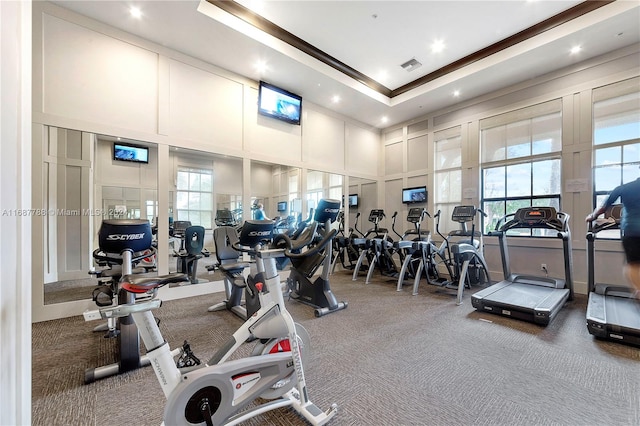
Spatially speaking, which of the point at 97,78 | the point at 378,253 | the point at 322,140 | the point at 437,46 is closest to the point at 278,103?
the point at 322,140

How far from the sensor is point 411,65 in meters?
5.21

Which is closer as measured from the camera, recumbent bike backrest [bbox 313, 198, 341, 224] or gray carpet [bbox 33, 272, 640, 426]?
gray carpet [bbox 33, 272, 640, 426]

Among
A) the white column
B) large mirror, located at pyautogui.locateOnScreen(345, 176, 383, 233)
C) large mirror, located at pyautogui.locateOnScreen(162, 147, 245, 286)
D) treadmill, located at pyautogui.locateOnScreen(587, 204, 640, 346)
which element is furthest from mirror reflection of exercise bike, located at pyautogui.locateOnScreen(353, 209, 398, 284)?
the white column

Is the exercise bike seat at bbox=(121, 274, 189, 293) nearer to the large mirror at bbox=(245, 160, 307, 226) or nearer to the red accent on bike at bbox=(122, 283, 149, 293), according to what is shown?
the red accent on bike at bbox=(122, 283, 149, 293)

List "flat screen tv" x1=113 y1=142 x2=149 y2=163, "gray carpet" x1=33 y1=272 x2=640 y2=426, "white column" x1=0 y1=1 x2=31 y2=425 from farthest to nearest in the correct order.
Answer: "flat screen tv" x1=113 y1=142 x2=149 y2=163 < "gray carpet" x1=33 y1=272 x2=640 y2=426 < "white column" x1=0 y1=1 x2=31 y2=425

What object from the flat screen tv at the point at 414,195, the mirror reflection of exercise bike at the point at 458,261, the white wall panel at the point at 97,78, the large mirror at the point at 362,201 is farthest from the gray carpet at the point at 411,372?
the large mirror at the point at 362,201

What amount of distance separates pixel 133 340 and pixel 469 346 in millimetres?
3123

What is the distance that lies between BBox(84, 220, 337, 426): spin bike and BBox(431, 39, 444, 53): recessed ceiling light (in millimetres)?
4709

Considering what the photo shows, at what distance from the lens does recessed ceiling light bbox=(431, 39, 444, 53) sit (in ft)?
14.9

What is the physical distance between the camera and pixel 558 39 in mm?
4008

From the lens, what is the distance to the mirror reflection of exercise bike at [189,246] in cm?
419

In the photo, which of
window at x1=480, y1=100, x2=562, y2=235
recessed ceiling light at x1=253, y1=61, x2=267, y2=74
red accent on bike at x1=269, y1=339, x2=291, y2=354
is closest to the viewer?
red accent on bike at x1=269, y1=339, x2=291, y2=354

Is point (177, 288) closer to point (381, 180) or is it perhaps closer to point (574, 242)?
point (381, 180)

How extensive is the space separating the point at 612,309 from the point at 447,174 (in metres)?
3.95
